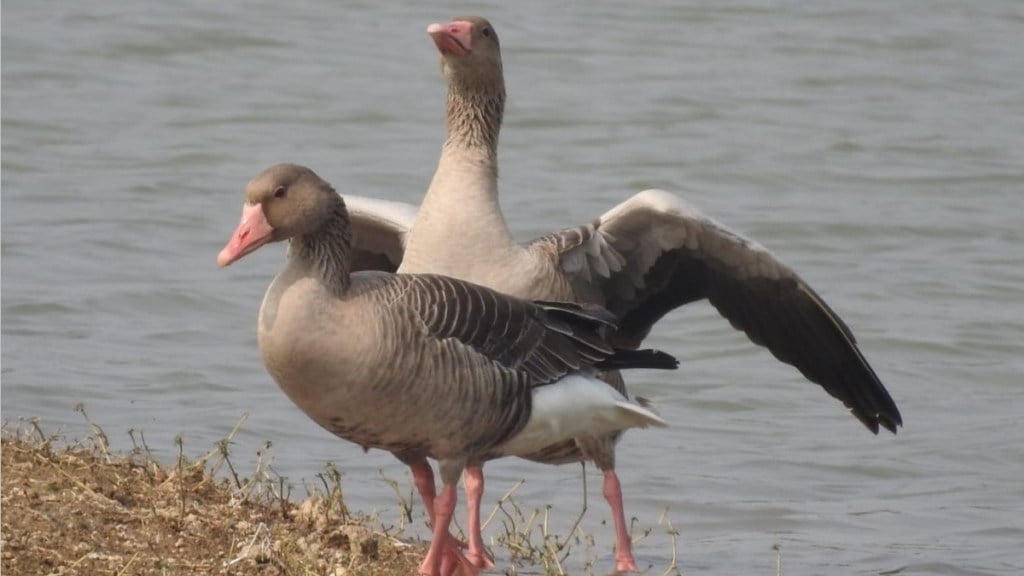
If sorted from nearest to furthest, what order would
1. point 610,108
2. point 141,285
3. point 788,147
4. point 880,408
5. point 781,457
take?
point 880,408 → point 781,457 → point 141,285 → point 788,147 → point 610,108

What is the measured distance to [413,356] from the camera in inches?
235

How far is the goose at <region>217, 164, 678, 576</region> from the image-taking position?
581cm

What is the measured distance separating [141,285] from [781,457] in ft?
15.6

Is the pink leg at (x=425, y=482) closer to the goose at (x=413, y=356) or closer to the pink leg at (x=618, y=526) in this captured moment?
the goose at (x=413, y=356)

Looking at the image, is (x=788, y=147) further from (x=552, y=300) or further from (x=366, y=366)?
(x=366, y=366)

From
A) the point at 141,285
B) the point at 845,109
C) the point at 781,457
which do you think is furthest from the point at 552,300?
the point at 845,109

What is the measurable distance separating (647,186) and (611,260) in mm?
8136

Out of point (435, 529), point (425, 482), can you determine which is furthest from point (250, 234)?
point (425, 482)

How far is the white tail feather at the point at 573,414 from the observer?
652 centimetres

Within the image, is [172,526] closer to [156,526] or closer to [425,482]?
[156,526]

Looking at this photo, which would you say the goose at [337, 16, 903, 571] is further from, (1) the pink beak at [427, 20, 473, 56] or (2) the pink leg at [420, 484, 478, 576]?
(2) the pink leg at [420, 484, 478, 576]

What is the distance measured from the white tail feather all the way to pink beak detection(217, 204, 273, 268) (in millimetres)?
1236

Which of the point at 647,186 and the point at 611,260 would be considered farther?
the point at 647,186

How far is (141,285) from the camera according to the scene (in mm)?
12422
